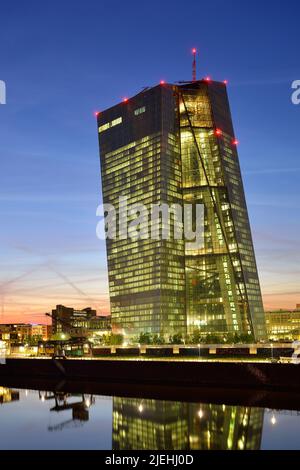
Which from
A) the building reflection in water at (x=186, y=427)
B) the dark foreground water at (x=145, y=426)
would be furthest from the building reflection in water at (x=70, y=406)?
the building reflection in water at (x=186, y=427)

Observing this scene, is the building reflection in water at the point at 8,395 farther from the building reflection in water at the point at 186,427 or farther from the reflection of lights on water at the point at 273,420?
the reflection of lights on water at the point at 273,420

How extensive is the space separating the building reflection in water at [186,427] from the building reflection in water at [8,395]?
21.7 meters

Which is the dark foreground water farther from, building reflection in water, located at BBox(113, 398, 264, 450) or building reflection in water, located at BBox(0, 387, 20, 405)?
building reflection in water, located at BBox(0, 387, 20, 405)

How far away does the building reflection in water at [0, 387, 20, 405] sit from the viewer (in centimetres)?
8606

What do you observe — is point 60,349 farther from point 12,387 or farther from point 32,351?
point 12,387

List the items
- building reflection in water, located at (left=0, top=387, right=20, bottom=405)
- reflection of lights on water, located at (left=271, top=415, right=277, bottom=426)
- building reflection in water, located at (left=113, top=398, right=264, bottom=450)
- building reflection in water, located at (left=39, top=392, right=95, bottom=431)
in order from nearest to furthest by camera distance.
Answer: building reflection in water, located at (left=113, top=398, right=264, bottom=450), reflection of lights on water, located at (left=271, top=415, right=277, bottom=426), building reflection in water, located at (left=39, top=392, right=95, bottom=431), building reflection in water, located at (left=0, top=387, right=20, bottom=405)

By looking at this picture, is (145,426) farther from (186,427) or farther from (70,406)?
(70,406)

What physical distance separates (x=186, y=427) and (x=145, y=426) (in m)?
4.40

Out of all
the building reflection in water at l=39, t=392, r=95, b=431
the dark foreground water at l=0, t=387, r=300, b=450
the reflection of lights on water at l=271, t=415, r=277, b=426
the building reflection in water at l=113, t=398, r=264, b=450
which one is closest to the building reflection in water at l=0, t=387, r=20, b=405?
the building reflection in water at l=39, t=392, r=95, b=431

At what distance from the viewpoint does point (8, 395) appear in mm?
93500

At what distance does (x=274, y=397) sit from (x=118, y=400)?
21038 mm
